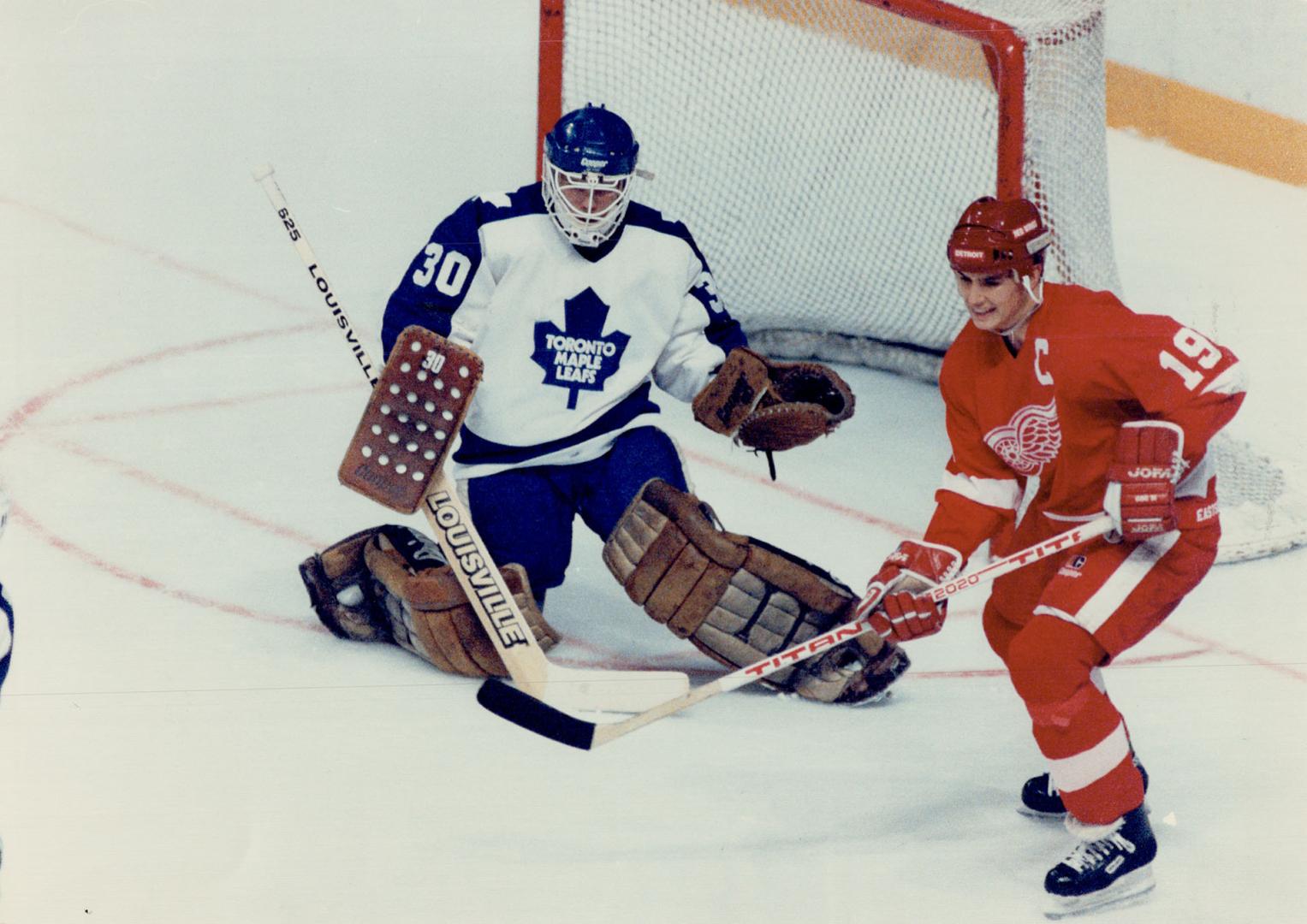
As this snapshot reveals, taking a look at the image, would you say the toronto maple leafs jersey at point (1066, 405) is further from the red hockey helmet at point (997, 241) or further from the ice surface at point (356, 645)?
the ice surface at point (356, 645)

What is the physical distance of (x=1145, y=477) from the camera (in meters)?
1.95

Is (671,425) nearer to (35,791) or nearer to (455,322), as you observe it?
(455,322)

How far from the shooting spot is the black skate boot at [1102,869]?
204cm

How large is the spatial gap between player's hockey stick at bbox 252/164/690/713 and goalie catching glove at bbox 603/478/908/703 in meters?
0.10

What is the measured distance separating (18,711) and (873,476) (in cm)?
132

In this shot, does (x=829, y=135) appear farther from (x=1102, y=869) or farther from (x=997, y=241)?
(x=1102, y=869)

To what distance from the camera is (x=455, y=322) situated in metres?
2.47

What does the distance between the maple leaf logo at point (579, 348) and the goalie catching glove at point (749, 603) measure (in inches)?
8.6

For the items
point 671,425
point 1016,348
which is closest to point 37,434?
point 671,425

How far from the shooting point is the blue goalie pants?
2.58m

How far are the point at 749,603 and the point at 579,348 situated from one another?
0.44 meters

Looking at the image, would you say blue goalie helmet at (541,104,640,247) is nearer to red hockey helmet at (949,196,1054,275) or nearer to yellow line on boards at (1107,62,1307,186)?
red hockey helmet at (949,196,1054,275)

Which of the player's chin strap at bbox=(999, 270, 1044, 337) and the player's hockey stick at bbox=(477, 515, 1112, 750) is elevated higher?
the player's chin strap at bbox=(999, 270, 1044, 337)

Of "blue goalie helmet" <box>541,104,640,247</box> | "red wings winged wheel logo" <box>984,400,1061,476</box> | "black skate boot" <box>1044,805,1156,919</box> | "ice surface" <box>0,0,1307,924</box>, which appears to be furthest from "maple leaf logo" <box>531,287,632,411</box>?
"black skate boot" <box>1044,805,1156,919</box>
